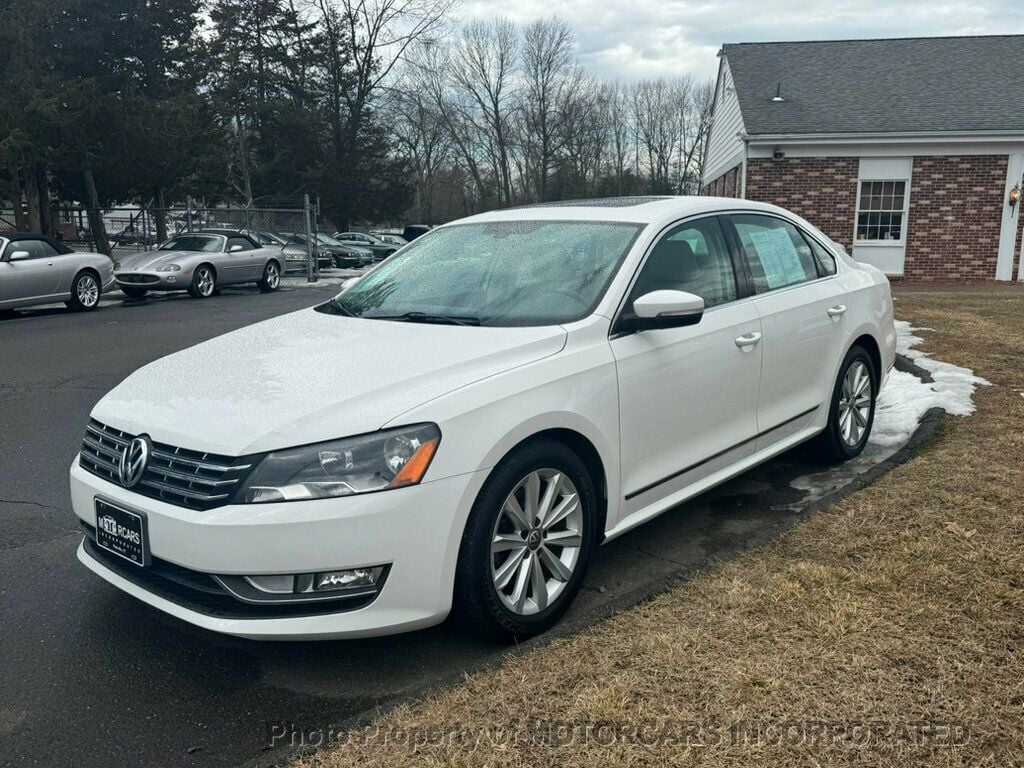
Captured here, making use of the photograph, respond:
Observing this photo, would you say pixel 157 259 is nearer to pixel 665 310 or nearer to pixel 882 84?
pixel 665 310

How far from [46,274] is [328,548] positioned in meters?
13.6

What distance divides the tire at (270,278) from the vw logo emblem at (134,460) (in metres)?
17.7

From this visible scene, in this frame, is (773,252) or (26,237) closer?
(773,252)

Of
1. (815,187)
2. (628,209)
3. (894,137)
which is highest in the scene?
(894,137)

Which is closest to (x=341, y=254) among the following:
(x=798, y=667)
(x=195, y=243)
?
(x=195, y=243)

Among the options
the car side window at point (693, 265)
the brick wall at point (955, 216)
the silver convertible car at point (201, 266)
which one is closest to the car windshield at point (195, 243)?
the silver convertible car at point (201, 266)

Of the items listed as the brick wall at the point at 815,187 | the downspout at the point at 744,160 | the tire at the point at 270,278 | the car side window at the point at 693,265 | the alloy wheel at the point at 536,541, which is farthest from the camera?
the tire at the point at 270,278

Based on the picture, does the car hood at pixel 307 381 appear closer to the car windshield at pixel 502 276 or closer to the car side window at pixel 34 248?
the car windshield at pixel 502 276

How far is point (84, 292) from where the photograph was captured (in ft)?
49.1

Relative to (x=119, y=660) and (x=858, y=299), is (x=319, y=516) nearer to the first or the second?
(x=119, y=660)

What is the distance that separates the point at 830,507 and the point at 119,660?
3.25 m

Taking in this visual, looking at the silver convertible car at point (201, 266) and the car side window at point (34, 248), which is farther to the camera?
the silver convertible car at point (201, 266)

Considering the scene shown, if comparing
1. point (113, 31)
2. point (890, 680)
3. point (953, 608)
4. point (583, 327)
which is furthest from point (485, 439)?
point (113, 31)

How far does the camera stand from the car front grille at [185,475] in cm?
277
